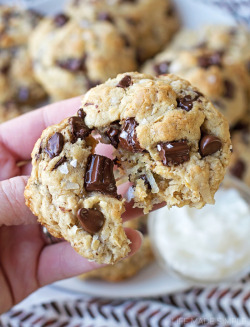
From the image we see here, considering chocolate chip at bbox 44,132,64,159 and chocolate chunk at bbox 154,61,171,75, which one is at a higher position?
chocolate chip at bbox 44,132,64,159

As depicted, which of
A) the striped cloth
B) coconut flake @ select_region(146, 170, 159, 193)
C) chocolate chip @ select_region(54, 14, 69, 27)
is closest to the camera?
coconut flake @ select_region(146, 170, 159, 193)

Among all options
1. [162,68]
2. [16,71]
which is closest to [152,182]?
[162,68]

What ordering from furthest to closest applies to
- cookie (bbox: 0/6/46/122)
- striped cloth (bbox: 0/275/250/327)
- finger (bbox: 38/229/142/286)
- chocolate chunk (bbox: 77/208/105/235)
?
1. cookie (bbox: 0/6/46/122)
2. striped cloth (bbox: 0/275/250/327)
3. finger (bbox: 38/229/142/286)
4. chocolate chunk (bbox: 77/208/105/235)

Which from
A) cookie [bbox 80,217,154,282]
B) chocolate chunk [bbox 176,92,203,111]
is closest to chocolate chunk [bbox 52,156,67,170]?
chocolate chunk [bbox 176,92,203,111]

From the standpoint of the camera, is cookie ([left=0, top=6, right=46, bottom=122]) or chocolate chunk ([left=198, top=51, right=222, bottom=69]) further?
cookie ([left=0, top=6, right=46, bottom=122])

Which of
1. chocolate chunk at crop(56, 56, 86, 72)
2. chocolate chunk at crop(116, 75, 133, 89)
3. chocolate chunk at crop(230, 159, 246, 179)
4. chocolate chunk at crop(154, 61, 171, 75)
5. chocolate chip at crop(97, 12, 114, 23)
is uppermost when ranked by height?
chocolate chip at crop(97, 12, 114, 23)

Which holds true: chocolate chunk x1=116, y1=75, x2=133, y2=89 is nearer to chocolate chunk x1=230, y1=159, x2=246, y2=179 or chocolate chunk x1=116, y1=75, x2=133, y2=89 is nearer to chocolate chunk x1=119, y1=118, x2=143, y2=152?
chocolate chunk x1=119, y1=118, x2=143, y2=152

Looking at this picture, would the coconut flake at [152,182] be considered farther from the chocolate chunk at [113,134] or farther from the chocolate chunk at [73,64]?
the chocolate chunk at [73,64]
